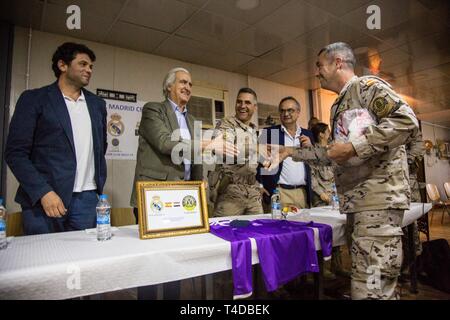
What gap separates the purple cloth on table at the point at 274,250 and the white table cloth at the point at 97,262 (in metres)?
0.04

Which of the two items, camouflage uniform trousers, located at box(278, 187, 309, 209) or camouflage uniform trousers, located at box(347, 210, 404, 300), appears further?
camouflage uniform trousers, located at box(278, 187, 309, 209)

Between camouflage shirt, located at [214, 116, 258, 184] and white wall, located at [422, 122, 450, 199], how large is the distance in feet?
37.3

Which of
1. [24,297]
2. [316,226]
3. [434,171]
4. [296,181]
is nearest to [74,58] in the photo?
[24,297]

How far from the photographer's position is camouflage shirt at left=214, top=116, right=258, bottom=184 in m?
2.04

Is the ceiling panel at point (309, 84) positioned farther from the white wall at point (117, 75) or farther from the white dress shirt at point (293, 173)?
the white dress shirt at point (293, 173)

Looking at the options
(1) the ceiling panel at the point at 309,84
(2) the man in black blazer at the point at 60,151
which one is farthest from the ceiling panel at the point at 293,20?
(2) the man in black blazer at the point at 60,151

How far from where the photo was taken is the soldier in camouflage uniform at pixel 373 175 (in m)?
1.19

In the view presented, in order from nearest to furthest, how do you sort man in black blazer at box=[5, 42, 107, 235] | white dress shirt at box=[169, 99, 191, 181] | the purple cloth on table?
the purple cloth on table → man in black blazer at box=[5, 42, 107, 235] → white dress shirt at box=[169, 99, 191, 181]

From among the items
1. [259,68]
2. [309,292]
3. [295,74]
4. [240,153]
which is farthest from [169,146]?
[295,74]

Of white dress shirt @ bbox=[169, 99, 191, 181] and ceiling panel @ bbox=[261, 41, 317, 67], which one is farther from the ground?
ceiling panel @ bbox=[261, 41, 317, 67]

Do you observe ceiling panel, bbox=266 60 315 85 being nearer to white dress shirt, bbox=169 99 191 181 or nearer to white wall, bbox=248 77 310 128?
white wall, bbox=248 77 310 128

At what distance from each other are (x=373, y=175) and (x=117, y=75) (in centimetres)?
367

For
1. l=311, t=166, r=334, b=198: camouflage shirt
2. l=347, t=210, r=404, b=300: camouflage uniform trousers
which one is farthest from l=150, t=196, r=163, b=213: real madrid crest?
l=311, t=166, r=334, b=198: camouflage shirt
